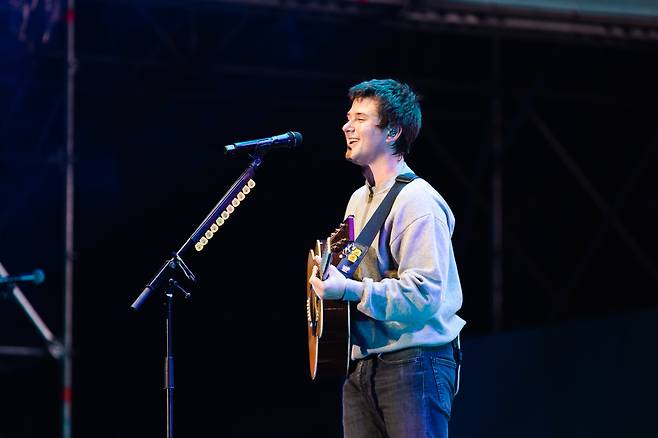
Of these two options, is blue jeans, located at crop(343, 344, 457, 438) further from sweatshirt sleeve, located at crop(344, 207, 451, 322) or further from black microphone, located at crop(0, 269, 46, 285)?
black microphone, located at crop(0, 269, 46, 285)

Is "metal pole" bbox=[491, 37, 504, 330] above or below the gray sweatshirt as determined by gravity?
above

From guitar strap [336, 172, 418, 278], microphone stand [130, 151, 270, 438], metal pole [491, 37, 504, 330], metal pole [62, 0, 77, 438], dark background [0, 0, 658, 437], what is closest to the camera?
guitar strap [336, 172, 418, 278]

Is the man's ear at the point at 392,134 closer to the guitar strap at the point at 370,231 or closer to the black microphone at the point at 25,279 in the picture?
the guitar strap at the point at 370,231

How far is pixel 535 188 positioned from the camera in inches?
398

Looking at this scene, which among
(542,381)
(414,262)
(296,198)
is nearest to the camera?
(414,262)

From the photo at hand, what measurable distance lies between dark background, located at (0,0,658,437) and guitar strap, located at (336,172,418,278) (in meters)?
3.30

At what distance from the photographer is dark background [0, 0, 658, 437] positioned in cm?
795

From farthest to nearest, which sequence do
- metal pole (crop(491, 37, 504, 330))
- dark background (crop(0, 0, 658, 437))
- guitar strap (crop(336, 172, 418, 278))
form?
metal pole (crop(491, 37, 504, 330))
dark background (crop(0, 0, 658, 437))
guitar strap (crop(336, 172, 418, 278))

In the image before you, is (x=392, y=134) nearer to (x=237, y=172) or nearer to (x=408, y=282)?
(x=408, y=282)

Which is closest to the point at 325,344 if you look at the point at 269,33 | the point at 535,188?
the point at 269,33

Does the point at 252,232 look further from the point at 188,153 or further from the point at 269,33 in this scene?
the point at 269,33

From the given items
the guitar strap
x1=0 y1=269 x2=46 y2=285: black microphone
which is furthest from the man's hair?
x1=0 y1=269 x2=46 y2=285: black microphone

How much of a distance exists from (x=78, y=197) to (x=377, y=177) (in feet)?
A: 16.6

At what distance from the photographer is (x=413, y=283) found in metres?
3.28
